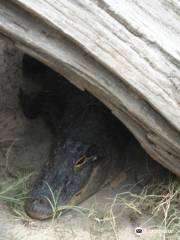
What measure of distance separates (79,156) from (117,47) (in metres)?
0.90

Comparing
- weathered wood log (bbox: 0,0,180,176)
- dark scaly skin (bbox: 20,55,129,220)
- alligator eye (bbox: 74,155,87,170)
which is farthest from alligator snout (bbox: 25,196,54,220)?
weathered wood log (bbox: 0,0,180,176)

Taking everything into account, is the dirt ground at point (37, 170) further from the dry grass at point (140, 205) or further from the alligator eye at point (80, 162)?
the alligator eye at point (80, 162)

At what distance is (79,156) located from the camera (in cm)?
346

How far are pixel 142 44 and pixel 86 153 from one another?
3.04 feet

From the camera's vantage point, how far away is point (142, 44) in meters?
2.75

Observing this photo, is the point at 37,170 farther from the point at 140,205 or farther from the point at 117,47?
the point at 117,47

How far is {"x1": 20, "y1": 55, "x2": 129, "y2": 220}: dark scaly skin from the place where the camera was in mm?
3316

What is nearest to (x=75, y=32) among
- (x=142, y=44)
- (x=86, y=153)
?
(x=142, y=44)

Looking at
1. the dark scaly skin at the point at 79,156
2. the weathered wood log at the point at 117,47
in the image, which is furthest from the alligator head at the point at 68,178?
the weathered wood log at the point at 117,47

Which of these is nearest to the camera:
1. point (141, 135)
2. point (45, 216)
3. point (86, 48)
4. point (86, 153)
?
point (86, 48)

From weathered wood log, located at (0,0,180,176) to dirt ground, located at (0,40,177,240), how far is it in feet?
1.70

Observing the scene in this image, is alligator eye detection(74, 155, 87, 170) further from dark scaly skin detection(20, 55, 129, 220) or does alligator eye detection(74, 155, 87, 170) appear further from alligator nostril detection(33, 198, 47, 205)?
alligator nostril detection(33, 198, 47, 205)

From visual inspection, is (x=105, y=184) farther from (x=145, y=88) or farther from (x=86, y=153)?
(x=145, y=88)

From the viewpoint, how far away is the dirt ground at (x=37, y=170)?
309 centimetres
